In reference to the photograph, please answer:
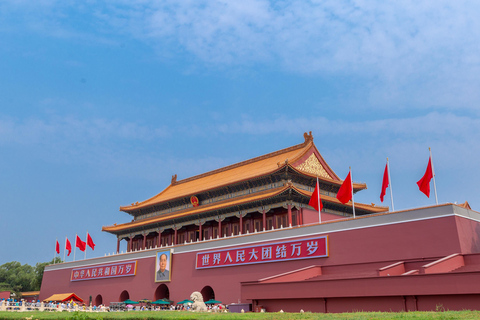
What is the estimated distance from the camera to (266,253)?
973 inches

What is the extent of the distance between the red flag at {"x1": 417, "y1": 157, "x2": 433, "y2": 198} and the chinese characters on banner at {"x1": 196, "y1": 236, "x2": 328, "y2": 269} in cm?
508

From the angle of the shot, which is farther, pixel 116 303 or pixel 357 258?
pixel 116 303

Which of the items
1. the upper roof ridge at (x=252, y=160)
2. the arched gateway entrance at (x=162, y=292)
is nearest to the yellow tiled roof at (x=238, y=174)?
the upper roof ridge at (x=252, y=160)

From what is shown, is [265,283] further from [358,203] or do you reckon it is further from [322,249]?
[358,203]

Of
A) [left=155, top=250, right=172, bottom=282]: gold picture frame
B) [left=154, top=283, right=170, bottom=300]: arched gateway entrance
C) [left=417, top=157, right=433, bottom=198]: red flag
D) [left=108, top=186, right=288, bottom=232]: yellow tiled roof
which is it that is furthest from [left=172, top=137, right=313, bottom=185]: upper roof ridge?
[left=417, top=157, right=433, bottom=198]: red flag

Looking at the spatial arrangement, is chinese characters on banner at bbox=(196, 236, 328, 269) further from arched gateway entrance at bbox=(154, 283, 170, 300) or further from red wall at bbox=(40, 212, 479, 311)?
arched gateway entrance at bbox=(154, 283, 170, 300)

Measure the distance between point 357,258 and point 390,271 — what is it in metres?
3.05

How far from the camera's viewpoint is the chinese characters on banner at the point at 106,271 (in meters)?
34.0

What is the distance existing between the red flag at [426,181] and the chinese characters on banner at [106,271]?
21.4m

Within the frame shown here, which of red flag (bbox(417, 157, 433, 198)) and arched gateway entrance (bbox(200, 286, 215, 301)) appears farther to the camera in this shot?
arched gateway entrance (bbox(200, 286, 215, 301))

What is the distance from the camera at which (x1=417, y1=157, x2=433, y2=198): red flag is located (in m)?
20.5

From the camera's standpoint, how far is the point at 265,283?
19500 mm

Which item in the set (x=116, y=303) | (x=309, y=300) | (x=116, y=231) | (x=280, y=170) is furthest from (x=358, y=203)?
(x=116, y=231)

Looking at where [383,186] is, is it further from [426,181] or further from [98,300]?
[98,300]
